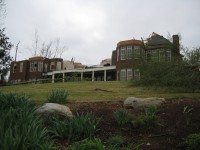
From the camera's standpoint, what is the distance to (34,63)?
56.2 m

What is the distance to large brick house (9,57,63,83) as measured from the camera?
184 ft

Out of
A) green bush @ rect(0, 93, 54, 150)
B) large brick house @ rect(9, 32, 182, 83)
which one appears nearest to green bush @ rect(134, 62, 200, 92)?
green bush @ rect(0, 93, 54, 150)

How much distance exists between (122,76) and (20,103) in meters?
32.5

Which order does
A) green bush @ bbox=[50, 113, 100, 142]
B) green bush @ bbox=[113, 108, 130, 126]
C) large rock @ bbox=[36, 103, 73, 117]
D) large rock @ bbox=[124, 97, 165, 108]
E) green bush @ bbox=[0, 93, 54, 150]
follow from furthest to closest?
1. large rock @ bbox=[124, 97, 165, 108]
2. large rock @ bbox=[36, 103, 73, 117]
3. green bush @ bbox=[113, 108, 130, 126]
4. green bush @ bbox=[50, 113, 100, 142]
5. green bush @ bbox=[0, 93, 54, 150]

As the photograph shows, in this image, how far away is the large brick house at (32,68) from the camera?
184 feet

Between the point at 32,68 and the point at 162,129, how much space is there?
50.3m

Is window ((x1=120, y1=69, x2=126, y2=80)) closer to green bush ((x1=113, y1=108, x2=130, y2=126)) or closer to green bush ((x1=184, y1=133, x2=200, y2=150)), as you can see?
green bush ((x1=113, y1=108, x2=130, y2=126))

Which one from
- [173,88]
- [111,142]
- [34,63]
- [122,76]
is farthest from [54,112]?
[34,63]

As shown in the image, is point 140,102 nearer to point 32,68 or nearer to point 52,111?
point 52,111

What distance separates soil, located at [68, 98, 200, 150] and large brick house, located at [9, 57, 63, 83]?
47.3 m

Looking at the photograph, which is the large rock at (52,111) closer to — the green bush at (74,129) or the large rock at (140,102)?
the green bush at (74,129)

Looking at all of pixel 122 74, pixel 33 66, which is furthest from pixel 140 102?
pixel 33 66

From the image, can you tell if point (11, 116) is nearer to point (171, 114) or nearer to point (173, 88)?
point (171, 114)

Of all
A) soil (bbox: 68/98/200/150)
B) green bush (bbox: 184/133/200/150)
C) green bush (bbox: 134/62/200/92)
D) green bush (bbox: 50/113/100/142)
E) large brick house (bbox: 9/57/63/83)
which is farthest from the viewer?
large brick house (bbox: 9/57/63/83)
